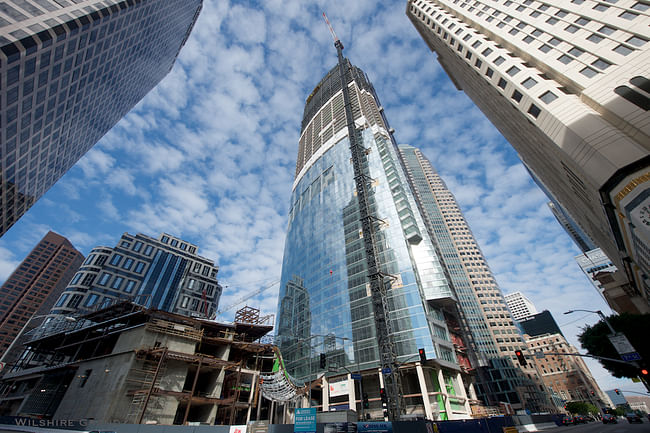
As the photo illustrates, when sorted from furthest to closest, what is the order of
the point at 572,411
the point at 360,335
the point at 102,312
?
the point at 572,411, the point at 360,335, the point at 102,312

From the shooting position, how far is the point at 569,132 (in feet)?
86.5

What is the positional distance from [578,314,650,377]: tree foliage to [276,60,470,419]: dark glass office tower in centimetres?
1755

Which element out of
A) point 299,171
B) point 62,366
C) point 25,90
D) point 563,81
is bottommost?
point 62,366

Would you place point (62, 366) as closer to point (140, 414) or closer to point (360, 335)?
point (140, 414)

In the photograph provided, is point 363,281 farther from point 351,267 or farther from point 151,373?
point 151,373

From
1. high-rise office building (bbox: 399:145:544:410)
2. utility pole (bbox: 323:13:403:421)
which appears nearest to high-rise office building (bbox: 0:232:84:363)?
utility pole (bbox: 323:13:403:421)

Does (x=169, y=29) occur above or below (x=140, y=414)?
above

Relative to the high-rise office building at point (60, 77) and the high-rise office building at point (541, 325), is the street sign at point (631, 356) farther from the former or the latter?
the high-rise office building at point (541, 325)

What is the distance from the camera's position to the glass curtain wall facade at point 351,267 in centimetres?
4531

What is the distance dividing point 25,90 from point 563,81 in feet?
227

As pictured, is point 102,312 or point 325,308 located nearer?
point 102,312

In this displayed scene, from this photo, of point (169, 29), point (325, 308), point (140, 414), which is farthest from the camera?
point (169, 29)

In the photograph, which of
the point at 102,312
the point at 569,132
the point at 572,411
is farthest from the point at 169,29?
the point at 572,411

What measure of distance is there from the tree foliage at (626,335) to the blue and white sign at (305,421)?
29060 mm
